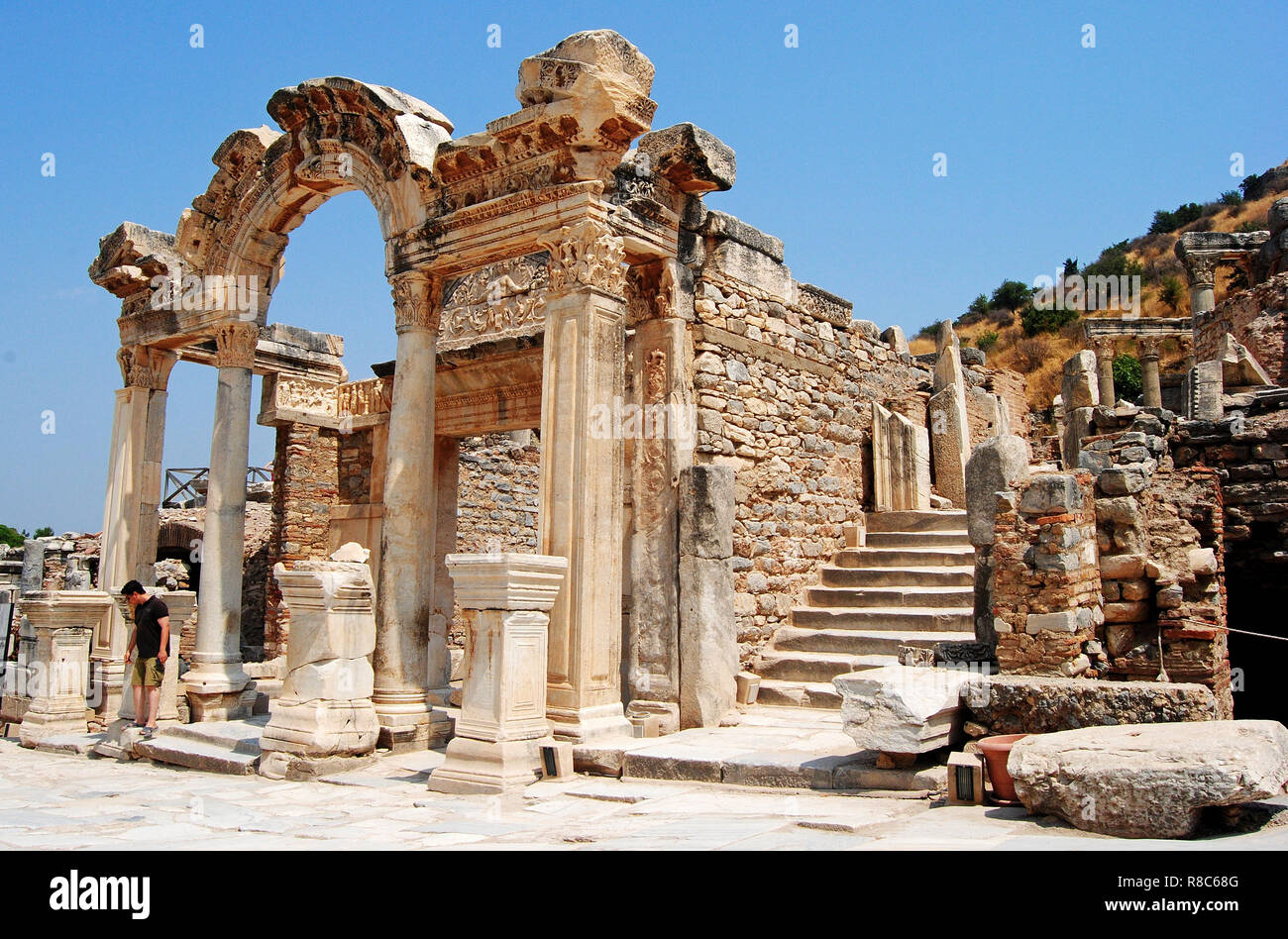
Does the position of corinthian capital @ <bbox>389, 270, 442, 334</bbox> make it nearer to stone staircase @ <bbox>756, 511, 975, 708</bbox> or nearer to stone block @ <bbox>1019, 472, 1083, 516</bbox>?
stone staircase @ <bbox>756, 511, 975, 708</bbox>

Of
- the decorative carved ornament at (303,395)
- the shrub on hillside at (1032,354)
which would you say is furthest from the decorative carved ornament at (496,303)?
the shrub on hillside at (1032,354)

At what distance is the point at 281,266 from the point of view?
37.1ft

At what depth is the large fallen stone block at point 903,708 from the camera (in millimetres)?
5695

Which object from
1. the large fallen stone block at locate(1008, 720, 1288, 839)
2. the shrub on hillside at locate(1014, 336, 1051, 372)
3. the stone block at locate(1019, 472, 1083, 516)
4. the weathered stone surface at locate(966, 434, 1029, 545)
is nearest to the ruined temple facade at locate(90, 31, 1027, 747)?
the weathered stone surface at locate(966, 434, 1029, 545)

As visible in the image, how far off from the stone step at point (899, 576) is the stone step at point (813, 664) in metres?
1.39

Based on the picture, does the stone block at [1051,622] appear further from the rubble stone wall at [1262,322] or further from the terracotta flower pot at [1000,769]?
the rubble stone wall at [1262,322]

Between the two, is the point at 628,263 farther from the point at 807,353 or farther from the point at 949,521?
the point at 949,521

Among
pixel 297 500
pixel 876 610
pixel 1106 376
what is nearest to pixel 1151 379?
pixel 1106 376

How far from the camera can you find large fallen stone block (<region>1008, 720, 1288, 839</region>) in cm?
404

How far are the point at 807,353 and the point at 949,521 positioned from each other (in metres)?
2.62

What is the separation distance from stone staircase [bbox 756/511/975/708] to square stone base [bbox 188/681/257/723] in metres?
5.60

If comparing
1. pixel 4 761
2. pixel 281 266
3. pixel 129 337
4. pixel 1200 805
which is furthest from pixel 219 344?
pixel 1200 805

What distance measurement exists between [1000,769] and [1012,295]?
5122 cm

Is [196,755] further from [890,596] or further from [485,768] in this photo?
[890,596]
